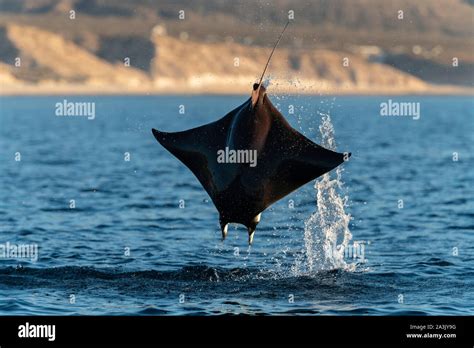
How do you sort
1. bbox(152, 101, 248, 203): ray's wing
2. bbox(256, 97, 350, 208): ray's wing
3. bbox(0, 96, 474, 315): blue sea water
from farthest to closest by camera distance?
1. bbox(0, 96, 474, 315): blue sea water
2. bbox(152, 101, 248, 203): ray's wing
3. bbox(256, 97, 350, 208): ray's wing

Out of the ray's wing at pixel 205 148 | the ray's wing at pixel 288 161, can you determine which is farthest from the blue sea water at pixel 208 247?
the ray's wing at pixel 205 148

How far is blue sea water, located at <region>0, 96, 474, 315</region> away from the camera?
16703mm

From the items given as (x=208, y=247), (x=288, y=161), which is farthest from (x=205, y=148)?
(x=208, y=247)

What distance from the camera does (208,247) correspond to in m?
22.2

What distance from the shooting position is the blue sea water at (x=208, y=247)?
16703 mm

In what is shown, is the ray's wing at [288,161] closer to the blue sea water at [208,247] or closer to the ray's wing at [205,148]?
the ray's wing at [205,148]

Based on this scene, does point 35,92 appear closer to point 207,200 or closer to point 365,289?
point 207,200

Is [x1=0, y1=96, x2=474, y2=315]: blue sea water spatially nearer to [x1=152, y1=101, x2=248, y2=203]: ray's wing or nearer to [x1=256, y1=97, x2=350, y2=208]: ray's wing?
[x1=256, y1=97, x2=350, y2=208]: ray's wing

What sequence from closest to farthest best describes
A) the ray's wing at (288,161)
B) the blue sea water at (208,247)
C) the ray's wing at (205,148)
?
the ray's wing at (288,161) → the ray's wing at (205,148) → the blue sea water at (208,247)

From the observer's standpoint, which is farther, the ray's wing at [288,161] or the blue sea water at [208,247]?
the blue sea water at [208,247]

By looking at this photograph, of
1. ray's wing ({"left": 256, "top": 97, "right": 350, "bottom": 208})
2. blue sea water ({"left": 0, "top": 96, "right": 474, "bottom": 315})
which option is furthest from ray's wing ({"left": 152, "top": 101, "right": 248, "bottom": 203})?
blue sea water ({"left": 0, "top": 96, "right": 474, "bottom": 315})

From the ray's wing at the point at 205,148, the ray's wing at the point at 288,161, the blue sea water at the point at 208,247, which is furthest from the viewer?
the blue sea water at the point at 208,247

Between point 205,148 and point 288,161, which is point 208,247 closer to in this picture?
point 205,148

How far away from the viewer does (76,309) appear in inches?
634
